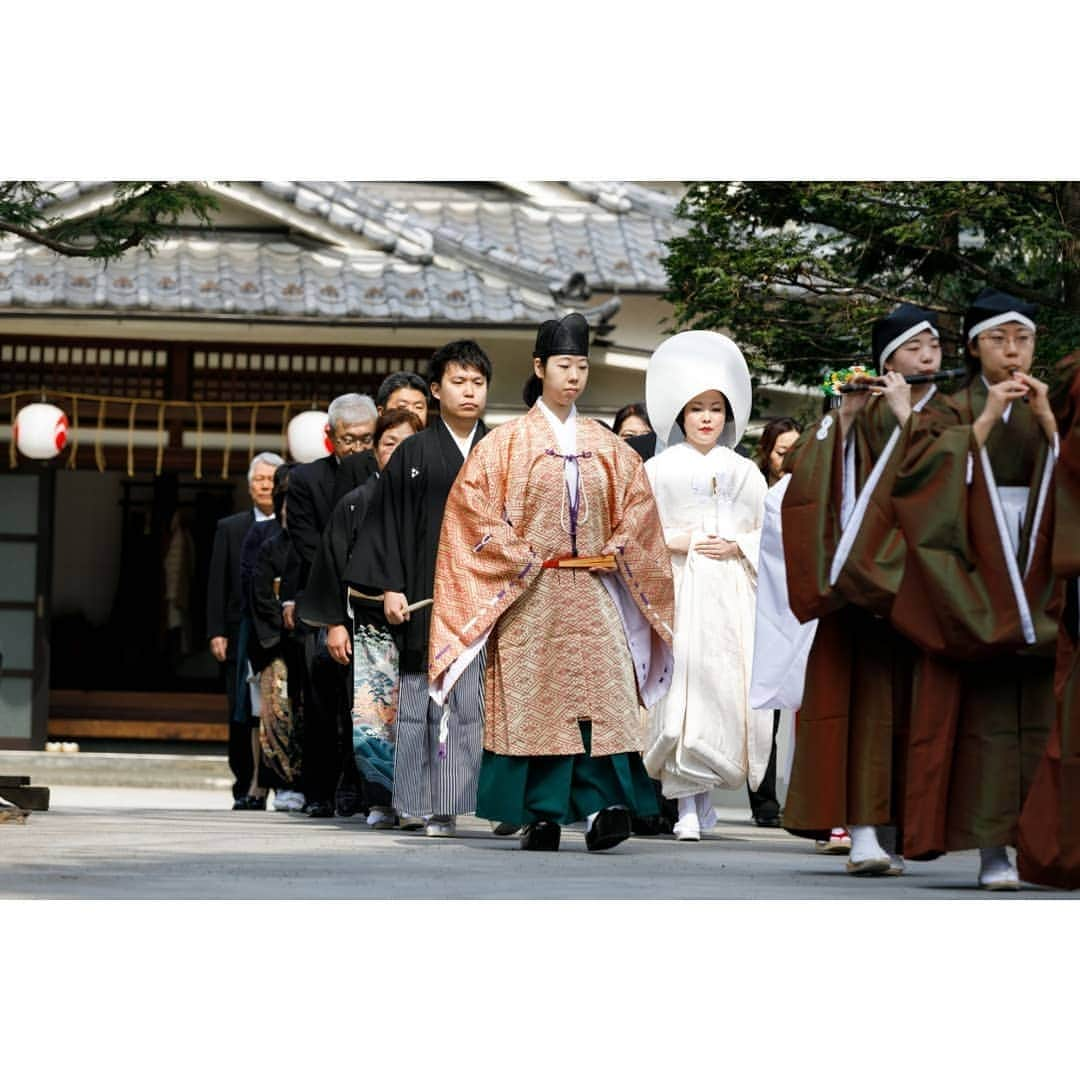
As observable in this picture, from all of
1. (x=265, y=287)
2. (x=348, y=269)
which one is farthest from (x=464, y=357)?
(x=348, y=269)

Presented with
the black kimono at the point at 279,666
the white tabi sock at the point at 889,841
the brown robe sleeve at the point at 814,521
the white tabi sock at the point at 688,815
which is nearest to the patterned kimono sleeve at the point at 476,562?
the brown robe sleeve at the point at 814,521

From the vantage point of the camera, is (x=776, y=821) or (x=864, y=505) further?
(x=776, y=821)

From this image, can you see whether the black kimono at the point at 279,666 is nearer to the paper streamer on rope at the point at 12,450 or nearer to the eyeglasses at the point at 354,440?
the eyeglasses at the point at 354,440

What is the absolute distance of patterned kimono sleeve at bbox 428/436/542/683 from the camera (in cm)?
859

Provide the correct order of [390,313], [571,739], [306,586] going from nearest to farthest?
[571,739]
[306,586]
[390,313]

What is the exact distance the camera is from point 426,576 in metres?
9.70

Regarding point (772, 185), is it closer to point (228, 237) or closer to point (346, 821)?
point (346, 821)

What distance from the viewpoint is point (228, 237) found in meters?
18.2

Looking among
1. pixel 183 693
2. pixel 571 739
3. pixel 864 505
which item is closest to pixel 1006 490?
pixel 864 505

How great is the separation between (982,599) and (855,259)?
5.52 metres

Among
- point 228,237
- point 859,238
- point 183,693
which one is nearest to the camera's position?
point 859,238

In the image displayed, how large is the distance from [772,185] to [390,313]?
5.25 metres

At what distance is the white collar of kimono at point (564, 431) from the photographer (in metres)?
8.73

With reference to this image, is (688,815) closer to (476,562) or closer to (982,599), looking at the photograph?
(476,562)
